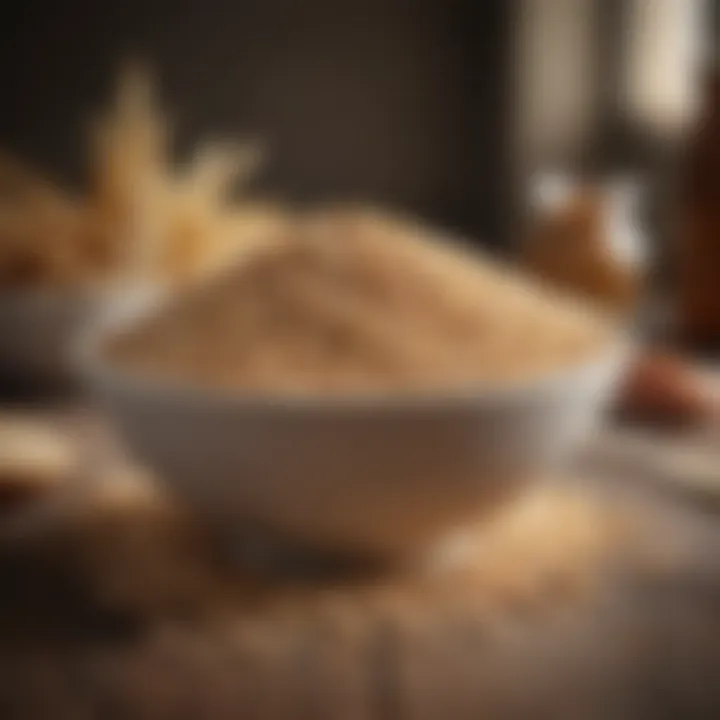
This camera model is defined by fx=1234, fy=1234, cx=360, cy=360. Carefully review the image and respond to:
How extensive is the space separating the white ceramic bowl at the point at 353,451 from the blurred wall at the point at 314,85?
0.77 metres

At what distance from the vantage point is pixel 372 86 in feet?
4.36

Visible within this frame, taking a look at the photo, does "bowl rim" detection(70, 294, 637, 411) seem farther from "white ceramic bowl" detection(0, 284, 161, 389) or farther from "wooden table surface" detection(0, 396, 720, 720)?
"white ceramic bowl" detection(0, 284, 161, 389)

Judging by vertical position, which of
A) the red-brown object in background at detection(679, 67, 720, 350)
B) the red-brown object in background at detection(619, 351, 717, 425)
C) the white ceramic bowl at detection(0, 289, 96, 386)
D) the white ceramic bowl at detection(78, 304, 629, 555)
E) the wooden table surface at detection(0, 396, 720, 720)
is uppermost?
the red-brown object in background at detection(679, 67, 720, 350)

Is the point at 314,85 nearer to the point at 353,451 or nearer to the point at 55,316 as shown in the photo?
the point at 55,316

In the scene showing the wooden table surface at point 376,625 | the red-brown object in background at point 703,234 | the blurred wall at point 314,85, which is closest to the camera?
the wooden table surface at point 376,625

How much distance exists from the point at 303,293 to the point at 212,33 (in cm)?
90

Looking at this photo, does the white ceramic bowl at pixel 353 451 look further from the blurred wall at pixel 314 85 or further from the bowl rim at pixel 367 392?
the blurred wall at pixel 314 85

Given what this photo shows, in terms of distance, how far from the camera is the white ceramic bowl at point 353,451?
309 millimetres

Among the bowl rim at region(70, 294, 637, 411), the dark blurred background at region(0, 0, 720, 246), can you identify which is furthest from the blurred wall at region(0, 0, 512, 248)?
→ the bowl rim at region(70, 294, 637, 411)

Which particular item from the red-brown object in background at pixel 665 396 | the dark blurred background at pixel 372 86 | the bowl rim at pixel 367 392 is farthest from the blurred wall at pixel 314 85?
the bowl rim at pixel 367 392

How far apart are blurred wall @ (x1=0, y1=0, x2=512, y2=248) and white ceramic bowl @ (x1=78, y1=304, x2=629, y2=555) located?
0.77m

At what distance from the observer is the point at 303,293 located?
1.13 feet

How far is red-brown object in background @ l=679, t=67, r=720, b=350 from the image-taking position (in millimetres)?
700

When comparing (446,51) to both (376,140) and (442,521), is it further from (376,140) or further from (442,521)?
(442,521)
